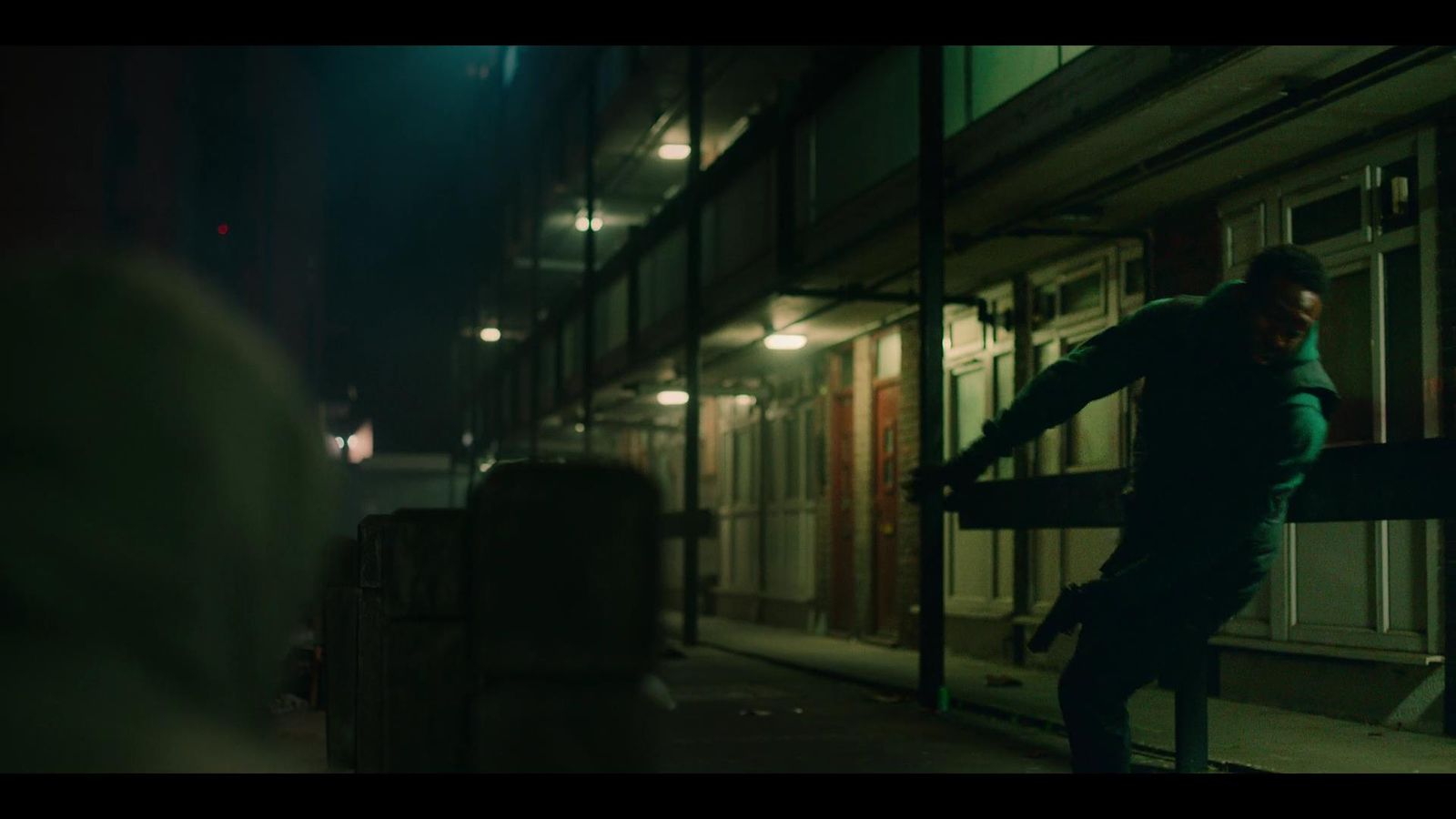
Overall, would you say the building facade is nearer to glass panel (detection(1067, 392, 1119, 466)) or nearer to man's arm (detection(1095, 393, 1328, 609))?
glass panel (detection(1067, 392, 1119, 466))

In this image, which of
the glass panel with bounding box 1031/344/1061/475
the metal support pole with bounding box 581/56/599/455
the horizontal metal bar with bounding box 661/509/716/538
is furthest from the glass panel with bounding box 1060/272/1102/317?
the metal support pole with bounding box 581/56/599/455

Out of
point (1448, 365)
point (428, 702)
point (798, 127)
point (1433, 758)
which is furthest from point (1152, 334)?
point (798, 127)

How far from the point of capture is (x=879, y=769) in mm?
7938

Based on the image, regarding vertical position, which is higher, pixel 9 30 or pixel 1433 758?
pixel 9 30

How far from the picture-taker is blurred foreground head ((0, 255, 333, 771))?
1450mm

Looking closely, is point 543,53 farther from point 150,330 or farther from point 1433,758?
point 150,330

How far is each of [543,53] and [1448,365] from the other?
30.8 meters

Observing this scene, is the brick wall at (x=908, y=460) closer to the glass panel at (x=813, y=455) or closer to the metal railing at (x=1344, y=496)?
the glass panel at (x=813, y=455)

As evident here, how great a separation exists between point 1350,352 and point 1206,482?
19.8 ft

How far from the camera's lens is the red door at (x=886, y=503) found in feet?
58.2

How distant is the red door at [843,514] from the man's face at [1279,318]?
48.8 ft

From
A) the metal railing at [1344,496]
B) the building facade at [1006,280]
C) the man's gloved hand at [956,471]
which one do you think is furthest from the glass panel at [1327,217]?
the man's gloved hand at [956,471]

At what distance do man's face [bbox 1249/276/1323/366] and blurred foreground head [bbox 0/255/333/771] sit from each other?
3.40 meters

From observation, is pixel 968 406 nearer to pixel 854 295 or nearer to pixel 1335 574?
pixel 854 295
